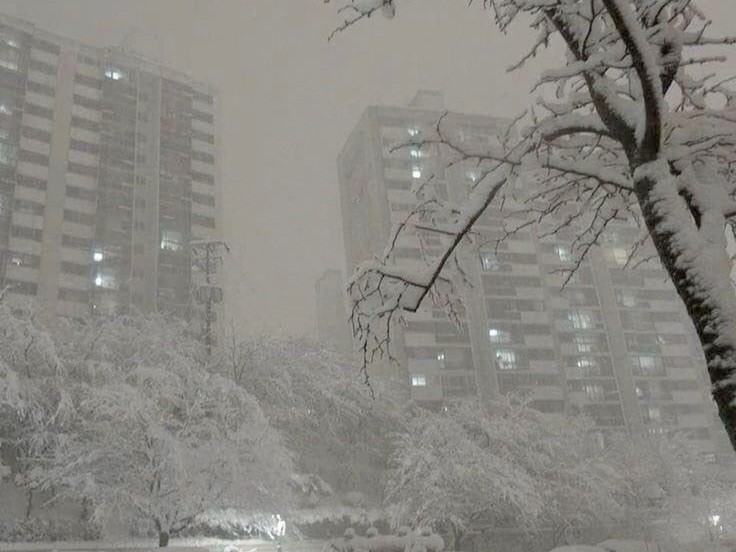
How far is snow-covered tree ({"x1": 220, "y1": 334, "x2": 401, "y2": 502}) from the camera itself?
32.2 metres

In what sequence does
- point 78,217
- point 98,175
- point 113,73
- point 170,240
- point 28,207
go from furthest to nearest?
point 113,73
point 170,240
point 98,175
point 78,217
point 28,207

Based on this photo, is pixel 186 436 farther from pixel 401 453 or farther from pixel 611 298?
pixel 611 298

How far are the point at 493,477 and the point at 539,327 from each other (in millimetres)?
48453

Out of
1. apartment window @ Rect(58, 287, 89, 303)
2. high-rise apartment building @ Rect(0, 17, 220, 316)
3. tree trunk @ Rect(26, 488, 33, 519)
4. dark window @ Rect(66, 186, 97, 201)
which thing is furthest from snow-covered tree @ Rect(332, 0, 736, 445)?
dark window @ Rect(66, 186, 97, 201)

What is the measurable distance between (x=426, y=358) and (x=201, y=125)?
122 feet

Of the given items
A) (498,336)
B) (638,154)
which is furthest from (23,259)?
(638,154)

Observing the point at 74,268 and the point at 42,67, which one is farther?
the point at 42,67

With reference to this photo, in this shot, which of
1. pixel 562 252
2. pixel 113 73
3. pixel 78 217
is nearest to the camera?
pixel 78 217

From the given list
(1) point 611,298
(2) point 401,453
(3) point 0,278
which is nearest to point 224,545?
(2) point 401,453

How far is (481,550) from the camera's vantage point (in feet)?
105

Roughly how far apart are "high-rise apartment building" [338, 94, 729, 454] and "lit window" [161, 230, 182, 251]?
68.9ft

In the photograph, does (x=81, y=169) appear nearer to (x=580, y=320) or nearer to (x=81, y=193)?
(x=81, y=193)

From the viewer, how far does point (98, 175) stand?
69.9 metres

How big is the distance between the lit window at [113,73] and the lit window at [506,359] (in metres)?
51.4
